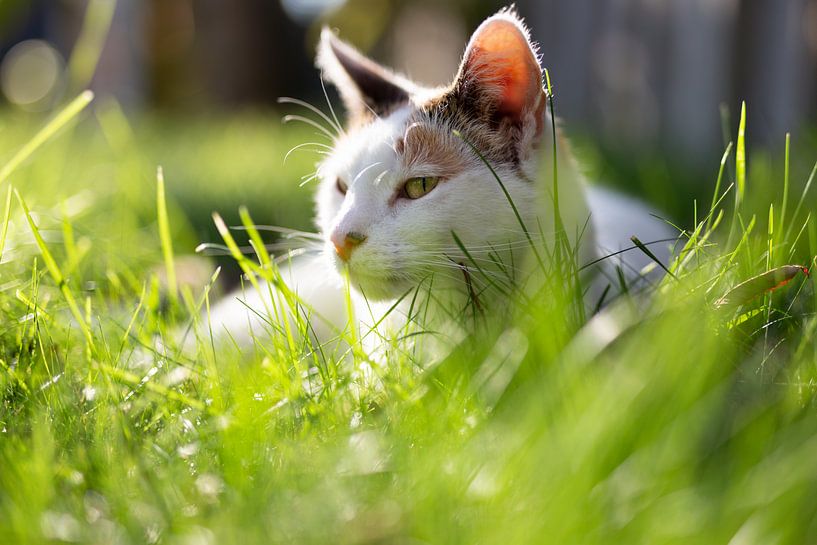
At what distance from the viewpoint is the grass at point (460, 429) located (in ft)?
2.06

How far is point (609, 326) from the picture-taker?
31.3 inches

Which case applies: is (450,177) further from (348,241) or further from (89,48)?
(89,48)

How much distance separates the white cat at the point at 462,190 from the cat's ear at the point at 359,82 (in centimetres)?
13

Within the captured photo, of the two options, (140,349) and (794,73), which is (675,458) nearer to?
(140,349)

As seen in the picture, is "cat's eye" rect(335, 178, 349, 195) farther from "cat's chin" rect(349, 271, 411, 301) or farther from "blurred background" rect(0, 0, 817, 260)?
"blurred background" rect(0, 0, 817, 260)

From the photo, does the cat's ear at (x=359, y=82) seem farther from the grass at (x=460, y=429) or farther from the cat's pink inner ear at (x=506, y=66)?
the grass at (x=460, y=429)

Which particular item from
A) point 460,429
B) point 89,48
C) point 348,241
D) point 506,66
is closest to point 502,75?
point 506,66

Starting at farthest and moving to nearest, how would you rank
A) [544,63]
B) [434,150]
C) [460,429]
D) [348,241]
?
[544,63]
[434,150]
[348,241]
[460,429]

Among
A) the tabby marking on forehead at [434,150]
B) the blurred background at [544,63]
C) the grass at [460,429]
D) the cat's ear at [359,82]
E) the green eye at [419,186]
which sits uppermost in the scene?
the cat's ear at [359,82]

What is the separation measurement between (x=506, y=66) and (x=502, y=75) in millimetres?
24

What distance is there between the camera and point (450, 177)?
1267 mm

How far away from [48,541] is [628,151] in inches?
119

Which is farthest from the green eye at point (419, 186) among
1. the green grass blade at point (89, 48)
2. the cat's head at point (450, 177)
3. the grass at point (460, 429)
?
the green grass blade at point (89, 48)

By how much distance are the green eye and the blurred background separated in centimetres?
50
